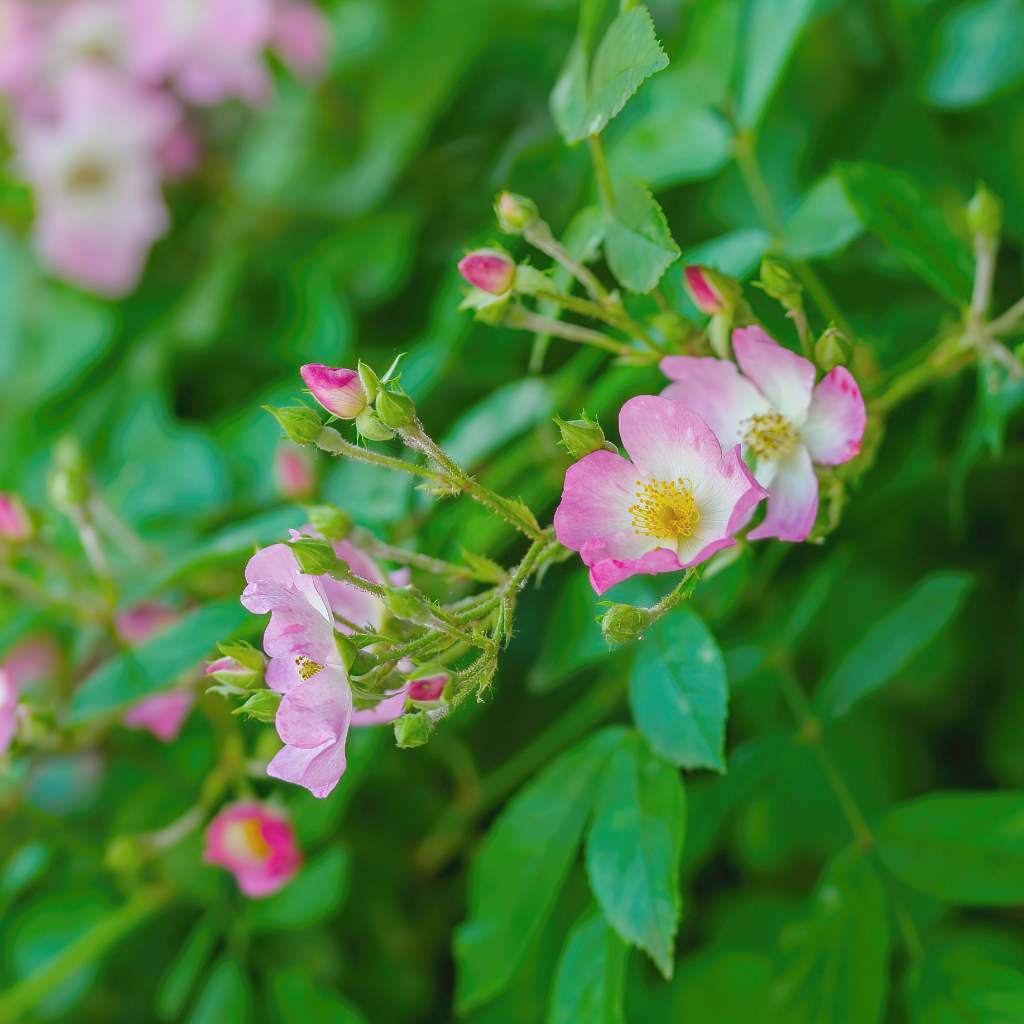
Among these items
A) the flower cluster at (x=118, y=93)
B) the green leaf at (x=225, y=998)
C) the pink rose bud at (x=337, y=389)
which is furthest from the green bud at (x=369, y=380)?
the flower cluster at (x=118, y=93)

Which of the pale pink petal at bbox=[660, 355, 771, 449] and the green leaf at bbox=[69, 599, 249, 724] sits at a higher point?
the pale pink petal at bbox=[660, 355, 771, 449]

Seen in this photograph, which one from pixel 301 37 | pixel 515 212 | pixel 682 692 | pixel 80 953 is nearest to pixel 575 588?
pixel 682 692

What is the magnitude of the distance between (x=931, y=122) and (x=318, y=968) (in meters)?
0.95

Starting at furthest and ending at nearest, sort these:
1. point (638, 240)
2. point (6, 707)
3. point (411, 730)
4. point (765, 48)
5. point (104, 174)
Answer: point (104, 174), point (765, 48), point (6, 707), point (638, 240), point (411, 730)

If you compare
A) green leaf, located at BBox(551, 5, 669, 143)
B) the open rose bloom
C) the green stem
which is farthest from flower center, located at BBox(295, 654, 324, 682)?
the green stem

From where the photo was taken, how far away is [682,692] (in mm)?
606

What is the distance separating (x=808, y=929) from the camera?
683 mm

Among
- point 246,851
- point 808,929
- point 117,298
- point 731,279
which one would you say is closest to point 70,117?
point 117,298

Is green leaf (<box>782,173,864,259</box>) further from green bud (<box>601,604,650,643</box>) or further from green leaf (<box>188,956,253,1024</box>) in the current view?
green leaf (<box>188,956,253,1024</box>)

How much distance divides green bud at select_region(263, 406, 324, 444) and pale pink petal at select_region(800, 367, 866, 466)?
0.88ft

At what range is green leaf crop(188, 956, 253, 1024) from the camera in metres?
0.84

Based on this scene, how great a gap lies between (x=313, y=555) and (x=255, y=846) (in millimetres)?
396

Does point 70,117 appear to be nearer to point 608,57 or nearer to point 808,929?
point 608,57

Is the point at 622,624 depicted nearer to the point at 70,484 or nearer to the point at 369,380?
the point at 369,380
